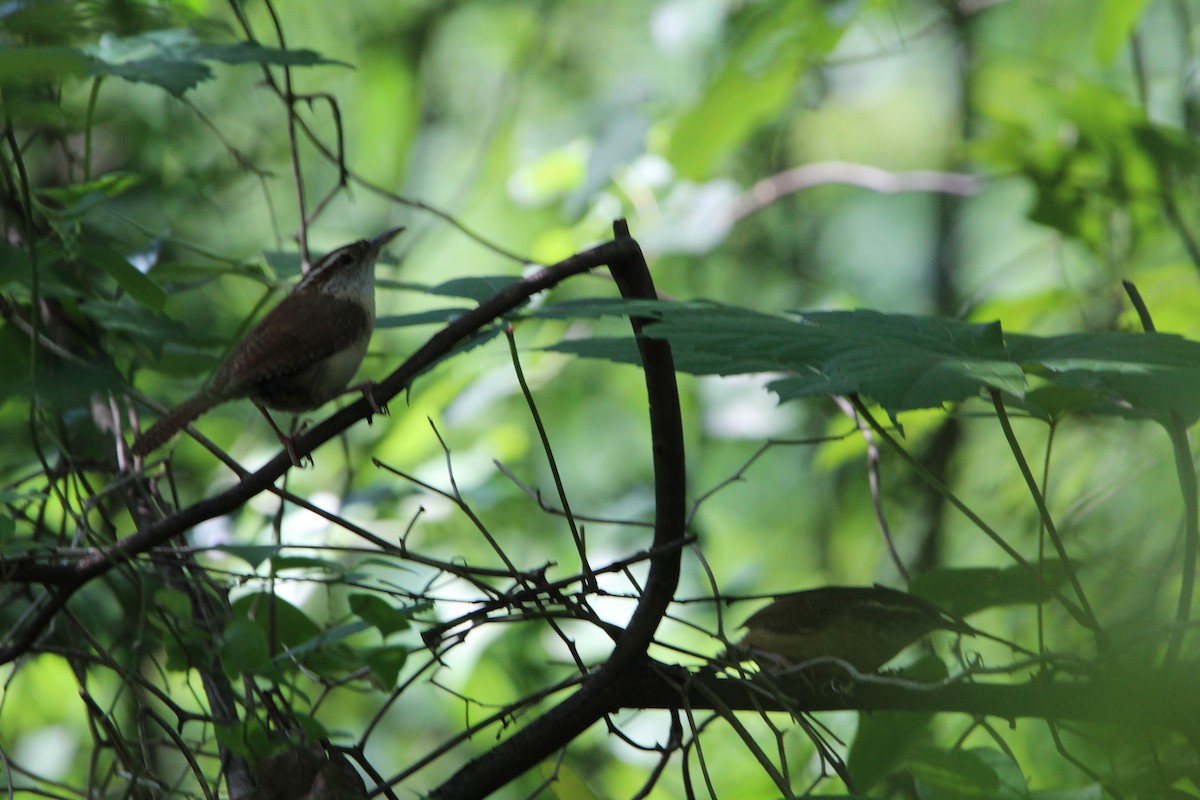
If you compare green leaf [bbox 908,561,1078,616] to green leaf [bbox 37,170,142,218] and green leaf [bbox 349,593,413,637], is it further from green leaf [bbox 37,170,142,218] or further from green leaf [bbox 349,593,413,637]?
green leaf [bbox 37,170,142,218]

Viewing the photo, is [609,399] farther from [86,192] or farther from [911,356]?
[911,356]

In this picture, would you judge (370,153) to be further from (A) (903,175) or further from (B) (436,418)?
(A) (903,175)

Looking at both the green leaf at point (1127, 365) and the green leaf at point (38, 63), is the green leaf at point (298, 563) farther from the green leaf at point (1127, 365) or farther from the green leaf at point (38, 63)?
the green leaf at point (1127, 365)

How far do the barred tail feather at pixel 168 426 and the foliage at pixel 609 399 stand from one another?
0.29 ft

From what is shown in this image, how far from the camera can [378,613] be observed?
1.18m

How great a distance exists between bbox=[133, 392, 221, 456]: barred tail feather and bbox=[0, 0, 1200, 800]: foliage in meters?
0.09

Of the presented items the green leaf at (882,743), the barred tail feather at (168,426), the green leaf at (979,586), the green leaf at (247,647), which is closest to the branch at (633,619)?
the green leaf at (247,647)

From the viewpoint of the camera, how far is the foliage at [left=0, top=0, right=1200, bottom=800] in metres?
1.13

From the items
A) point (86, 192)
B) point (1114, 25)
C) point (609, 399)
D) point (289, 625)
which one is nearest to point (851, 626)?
point (289, 625)

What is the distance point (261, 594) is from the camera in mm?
1521

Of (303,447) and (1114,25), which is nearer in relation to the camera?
(303,447)

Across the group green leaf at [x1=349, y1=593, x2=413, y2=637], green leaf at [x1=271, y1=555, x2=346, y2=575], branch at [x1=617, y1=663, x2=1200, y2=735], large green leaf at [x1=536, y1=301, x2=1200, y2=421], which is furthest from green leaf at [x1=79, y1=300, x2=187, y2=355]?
branch at [x1=617, y1=663, x2=1200, y2=735]

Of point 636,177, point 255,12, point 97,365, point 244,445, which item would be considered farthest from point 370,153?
point 97,365

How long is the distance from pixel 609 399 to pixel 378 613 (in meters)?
2.52
